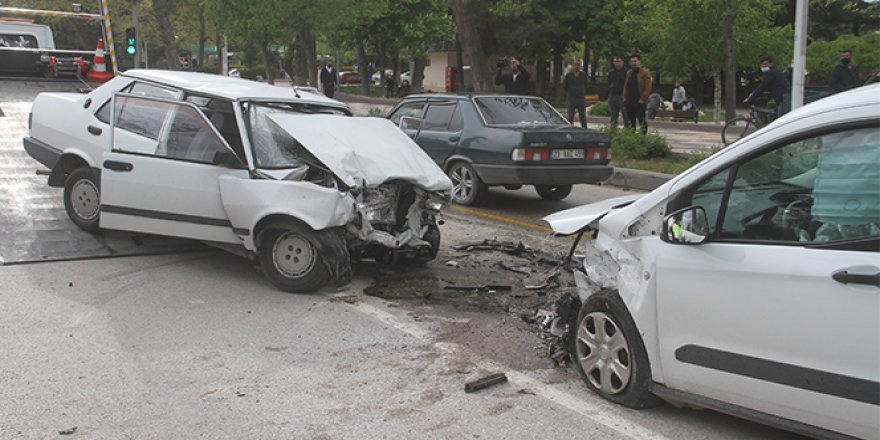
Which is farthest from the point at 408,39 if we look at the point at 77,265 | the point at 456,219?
the point at 77,265

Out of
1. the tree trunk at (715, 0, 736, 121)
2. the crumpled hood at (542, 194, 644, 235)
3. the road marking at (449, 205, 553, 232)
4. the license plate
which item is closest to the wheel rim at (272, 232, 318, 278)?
the crumpled hood at (542, 194, 644, 235)

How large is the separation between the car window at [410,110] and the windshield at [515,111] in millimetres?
1014

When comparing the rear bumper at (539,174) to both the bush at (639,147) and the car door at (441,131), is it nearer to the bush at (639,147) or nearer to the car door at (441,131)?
the car door at (441,131)

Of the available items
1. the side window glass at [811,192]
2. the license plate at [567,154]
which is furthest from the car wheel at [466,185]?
the side window glass at [811,192]

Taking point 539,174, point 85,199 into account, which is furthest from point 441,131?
point 85,199

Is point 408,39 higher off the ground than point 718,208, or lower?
higher

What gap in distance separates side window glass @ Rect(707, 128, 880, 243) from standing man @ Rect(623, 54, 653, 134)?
12509 mm

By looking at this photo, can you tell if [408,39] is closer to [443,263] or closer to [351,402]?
[443,263]

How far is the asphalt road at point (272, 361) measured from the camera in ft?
13.4

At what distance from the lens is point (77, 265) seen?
7.26 metres

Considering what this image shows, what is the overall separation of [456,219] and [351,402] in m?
5.69

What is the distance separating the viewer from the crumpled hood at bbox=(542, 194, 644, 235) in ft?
15.2

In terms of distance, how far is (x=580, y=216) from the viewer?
15.7ft

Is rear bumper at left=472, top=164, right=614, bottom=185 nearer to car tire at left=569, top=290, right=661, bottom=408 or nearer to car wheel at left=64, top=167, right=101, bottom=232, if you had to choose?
car wheel at left=64, top=167, right=101, bottom=232
